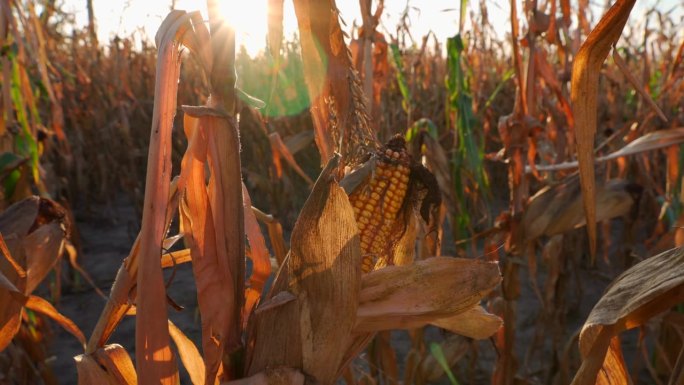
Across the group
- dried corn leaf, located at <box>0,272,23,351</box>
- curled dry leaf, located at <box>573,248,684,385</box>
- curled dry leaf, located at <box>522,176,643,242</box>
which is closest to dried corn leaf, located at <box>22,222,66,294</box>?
dried corn leaf, located at <box>0,272,23,351</box>

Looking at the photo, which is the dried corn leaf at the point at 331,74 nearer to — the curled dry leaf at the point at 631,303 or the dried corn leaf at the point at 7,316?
the curled dry leaf at the point at 631,303

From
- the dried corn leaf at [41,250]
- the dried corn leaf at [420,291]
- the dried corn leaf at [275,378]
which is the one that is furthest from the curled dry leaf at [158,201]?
the dried corn leaf at [41,250]

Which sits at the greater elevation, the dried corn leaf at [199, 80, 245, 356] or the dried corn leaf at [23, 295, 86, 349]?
the dried corn leaf at [199, 80, 245, 356]

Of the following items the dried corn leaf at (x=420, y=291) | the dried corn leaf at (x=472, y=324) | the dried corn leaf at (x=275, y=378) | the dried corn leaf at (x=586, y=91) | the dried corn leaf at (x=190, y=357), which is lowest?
the dried corn leaf at (x=190, y=357)

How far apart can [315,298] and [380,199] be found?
289 mm

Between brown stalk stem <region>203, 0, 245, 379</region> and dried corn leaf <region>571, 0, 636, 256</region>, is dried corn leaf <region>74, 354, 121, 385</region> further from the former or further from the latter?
dried corn leaf <region>571, 0, 636, 256</region>

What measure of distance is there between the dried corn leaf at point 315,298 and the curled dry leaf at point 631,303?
1.13ft

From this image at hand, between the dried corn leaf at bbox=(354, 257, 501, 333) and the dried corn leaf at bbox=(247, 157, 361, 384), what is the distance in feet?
0.13

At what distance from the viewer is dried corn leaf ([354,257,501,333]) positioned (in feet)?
2.91

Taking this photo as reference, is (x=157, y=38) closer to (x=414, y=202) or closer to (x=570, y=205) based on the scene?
(x=414, y=202)

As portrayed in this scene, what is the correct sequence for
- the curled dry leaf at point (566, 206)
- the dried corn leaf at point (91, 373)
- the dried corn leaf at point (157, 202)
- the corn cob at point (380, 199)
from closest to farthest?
the dried corn leaf at point (157, 202) < the dried corn leaf at point (91, 373) < the corn cob at point (380, 199) < the curled dry leaf at point (566, 206)

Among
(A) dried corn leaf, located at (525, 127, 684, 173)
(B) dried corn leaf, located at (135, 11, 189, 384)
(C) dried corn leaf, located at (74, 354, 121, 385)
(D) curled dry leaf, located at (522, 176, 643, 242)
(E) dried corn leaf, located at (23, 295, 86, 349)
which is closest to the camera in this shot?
(B) dried corn leaf, located at (135, 11, 189, 384)

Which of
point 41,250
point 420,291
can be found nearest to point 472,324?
point 420,291

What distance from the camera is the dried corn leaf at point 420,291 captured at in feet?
2.91
